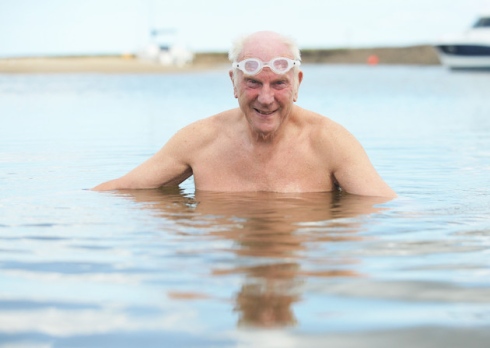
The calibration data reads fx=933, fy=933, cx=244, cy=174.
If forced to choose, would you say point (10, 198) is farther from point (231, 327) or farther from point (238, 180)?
point (231, 327)

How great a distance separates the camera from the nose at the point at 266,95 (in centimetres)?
540

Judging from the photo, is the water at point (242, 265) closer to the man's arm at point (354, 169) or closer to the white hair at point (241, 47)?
the man's arm at point (354, 169)

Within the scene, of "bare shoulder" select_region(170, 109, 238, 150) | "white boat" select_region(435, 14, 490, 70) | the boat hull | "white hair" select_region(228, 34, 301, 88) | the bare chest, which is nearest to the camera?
"white hair" select_region(228, 34, 301, 88)

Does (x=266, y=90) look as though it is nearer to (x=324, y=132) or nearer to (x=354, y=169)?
(x=324, y=132)

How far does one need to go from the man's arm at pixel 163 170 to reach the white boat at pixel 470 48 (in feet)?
140

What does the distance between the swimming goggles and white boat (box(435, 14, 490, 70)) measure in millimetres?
43429

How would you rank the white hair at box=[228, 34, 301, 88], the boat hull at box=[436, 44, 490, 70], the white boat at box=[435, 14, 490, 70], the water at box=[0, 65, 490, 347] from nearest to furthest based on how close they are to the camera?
the water at box=[0, 65, 490, 347], the white hair at box=[228, 34, 301, 88], the white boat at box=[435, 14, 490, 70], the boat hull at box=[436, 44, 490, 70]

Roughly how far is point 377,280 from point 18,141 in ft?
28.3

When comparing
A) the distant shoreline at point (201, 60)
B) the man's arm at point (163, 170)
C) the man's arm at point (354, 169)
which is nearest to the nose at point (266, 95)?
the man's arm at point (354, 169)

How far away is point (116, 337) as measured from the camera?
2803 millimetres

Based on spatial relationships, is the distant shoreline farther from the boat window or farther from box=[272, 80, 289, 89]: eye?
box=[272, 80, 289, 89]: eye

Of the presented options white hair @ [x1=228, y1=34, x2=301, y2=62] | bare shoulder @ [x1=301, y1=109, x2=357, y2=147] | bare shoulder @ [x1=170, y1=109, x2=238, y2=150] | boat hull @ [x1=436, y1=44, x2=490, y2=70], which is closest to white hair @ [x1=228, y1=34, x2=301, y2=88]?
white hair @ [x1=228, y1=34, x2=301, y2=62]

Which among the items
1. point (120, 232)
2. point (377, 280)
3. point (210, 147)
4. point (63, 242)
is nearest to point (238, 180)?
point (210, 147)

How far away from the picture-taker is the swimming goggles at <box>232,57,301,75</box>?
17.6ft
